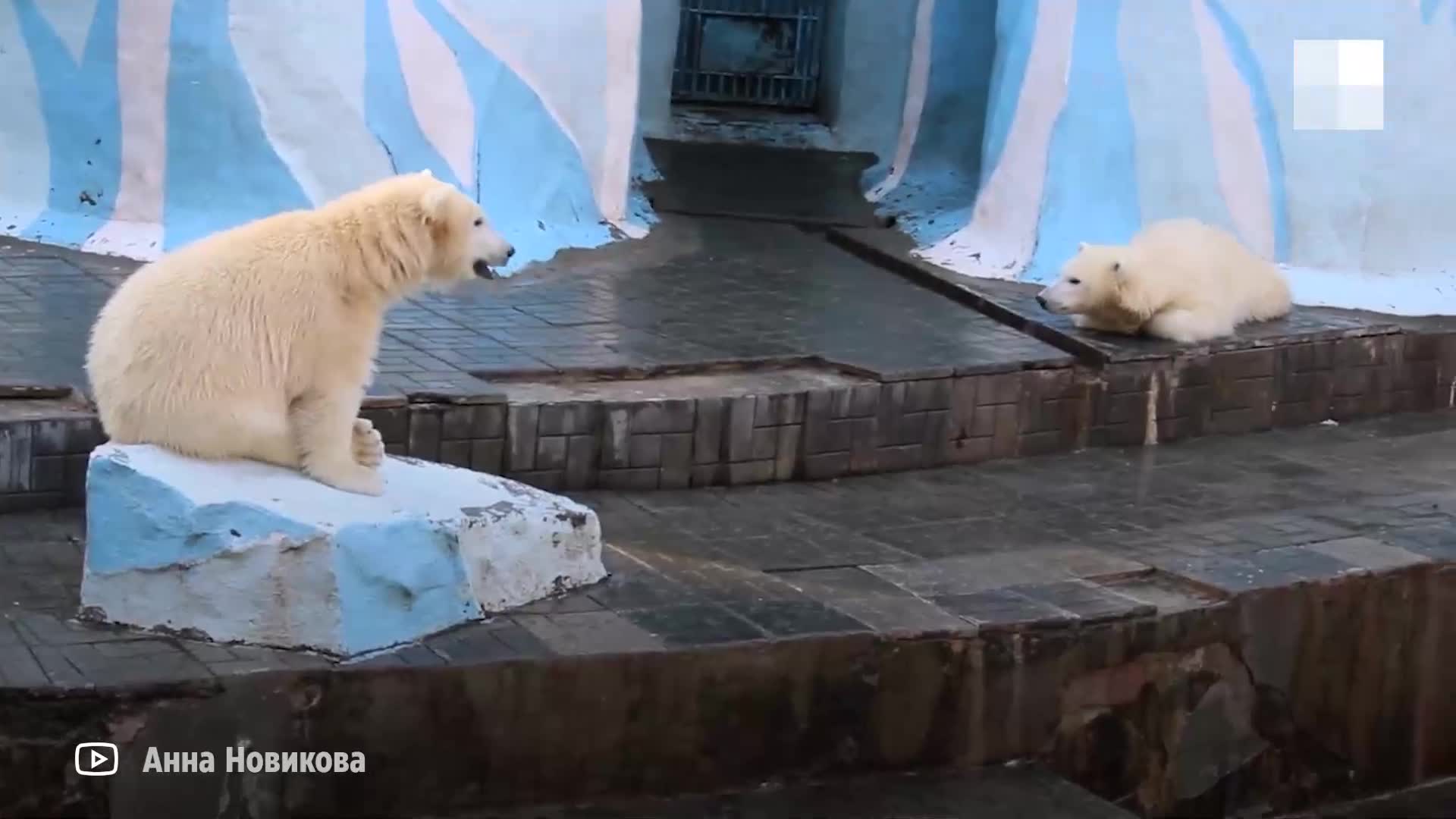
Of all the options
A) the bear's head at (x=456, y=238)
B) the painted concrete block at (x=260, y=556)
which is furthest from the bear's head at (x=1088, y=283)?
the painted concrete block at (x=260, y=556)

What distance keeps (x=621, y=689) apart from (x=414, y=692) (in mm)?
467

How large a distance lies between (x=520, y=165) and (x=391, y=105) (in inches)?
26.3

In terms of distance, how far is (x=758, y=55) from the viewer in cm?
1062

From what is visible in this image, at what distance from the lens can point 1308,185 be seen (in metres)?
8.24

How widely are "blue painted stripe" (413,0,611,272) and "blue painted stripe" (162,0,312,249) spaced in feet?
1.75

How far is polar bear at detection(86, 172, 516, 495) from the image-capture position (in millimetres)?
3961

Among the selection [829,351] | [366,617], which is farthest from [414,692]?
[829,351]

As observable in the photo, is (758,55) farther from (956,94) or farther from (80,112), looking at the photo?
(80,112)

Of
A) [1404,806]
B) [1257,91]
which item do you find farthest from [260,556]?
[1257,91]

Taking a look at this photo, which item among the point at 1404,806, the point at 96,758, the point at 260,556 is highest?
the point at 260,556

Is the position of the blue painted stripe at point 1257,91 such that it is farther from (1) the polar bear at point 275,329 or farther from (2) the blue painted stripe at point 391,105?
(1) the polar bear at point 275,329

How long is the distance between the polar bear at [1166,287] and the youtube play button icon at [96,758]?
437 centimetres

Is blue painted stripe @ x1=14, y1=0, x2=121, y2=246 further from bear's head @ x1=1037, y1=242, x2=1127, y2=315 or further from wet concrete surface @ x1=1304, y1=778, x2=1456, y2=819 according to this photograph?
wet concrete surface @ x1=1304, y1=778, x2=1456, y2=819

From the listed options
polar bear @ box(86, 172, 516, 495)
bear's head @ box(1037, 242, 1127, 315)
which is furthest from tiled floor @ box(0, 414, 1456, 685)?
bear's head @ box(1037, 242, 1127, 315)
